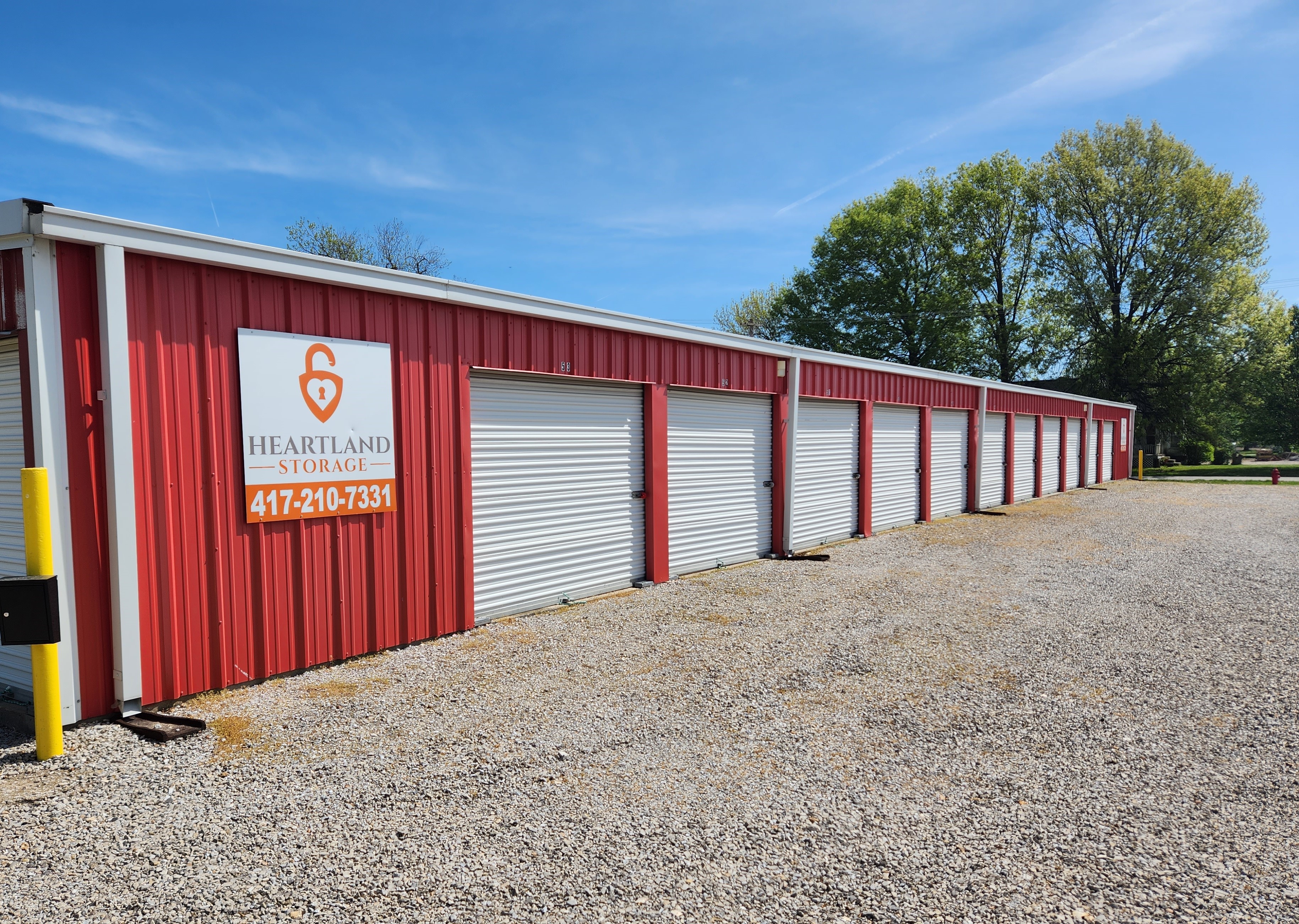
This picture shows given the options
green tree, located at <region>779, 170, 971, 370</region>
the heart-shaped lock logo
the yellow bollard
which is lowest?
the yellow bollard

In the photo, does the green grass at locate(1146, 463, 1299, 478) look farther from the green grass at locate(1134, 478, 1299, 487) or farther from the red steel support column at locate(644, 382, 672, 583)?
the red steel support column at locate(644, 382, 672, 583)

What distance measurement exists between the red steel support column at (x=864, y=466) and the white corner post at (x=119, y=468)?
11.6 metres

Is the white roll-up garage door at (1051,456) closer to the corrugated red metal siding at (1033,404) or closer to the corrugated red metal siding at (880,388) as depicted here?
the corrugated red metal siding at (1033,404)

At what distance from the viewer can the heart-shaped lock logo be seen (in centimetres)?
564

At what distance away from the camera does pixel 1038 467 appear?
22.2m

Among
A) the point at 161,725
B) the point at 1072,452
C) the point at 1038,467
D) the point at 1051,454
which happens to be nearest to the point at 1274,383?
the point at 1072,452

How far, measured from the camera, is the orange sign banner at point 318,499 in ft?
17.6

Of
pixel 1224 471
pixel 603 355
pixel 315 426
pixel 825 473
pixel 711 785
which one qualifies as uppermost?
pixel 603 355

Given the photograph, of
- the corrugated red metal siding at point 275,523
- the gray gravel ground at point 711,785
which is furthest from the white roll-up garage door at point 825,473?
the corrugated red metal siding at point 275,523

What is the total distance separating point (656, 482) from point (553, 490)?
1639 mm

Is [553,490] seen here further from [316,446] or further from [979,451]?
[979,451]

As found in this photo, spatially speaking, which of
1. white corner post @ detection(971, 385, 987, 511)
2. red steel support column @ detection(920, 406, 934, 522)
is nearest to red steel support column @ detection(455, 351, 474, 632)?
red steel support column @ detection(920, 406, 934, 522)

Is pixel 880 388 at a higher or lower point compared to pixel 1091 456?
higher

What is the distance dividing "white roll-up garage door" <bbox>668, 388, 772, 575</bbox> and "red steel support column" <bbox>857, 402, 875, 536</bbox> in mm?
3095
